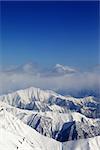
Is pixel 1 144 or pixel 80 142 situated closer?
pixel 1 144

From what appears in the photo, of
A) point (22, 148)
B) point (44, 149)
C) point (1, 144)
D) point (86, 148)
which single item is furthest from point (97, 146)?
point (1, 144)

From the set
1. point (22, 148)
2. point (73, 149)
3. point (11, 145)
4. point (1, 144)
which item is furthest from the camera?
point (73, 149)

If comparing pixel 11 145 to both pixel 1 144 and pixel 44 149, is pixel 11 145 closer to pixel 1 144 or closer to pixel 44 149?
pixel 1 144

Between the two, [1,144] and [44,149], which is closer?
[1,144]

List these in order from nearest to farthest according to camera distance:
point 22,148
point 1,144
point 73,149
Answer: point 1,144 < point 22,148 < point 73,149

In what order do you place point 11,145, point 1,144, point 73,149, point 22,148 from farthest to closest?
point 73,149, point 22,148, point 11,145, point 1,144

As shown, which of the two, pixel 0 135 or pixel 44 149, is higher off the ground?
pixel 0 135

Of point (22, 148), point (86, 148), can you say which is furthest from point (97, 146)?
point (22, 148)

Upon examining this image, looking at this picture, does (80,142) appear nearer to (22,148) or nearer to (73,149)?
(73,149)

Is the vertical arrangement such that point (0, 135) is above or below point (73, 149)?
above
